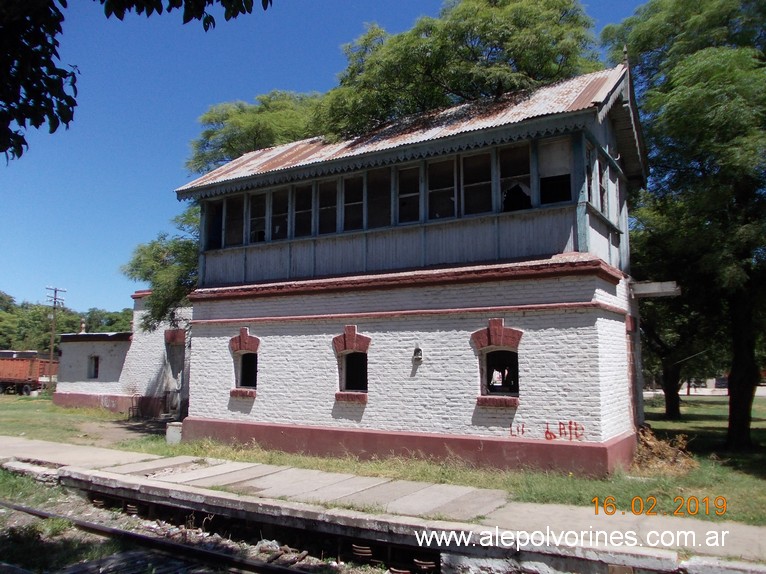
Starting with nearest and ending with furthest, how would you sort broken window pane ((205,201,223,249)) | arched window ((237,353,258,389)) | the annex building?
the annex building → arched window ((237,353,258,389)) → broken window pane ((205,201,223,249))

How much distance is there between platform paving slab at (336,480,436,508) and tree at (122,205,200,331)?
10.9 m

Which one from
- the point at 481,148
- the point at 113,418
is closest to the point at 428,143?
the point at 481,148

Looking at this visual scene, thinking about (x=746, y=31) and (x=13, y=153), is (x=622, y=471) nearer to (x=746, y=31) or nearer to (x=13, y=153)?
(x=13, y=153)

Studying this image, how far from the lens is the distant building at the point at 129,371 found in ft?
78.8

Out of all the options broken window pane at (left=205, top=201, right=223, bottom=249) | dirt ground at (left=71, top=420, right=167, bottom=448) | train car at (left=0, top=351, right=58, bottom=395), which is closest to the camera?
broken window pane at (left=205, top=201, right=223, bottom=249)

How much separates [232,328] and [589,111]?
900 centimetres

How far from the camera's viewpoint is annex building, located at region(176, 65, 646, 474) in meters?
10.6

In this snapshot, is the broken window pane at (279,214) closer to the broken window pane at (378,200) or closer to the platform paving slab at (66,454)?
the broken window pane at (378,200)

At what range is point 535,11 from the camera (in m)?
17.4

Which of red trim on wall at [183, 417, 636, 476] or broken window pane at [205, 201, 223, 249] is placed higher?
broken window pane at [205, 201, 223, 249]

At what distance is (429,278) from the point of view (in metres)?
11.8

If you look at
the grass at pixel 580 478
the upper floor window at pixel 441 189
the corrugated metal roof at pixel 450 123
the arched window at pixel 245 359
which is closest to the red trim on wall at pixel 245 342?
the arched window at pixel 245 359

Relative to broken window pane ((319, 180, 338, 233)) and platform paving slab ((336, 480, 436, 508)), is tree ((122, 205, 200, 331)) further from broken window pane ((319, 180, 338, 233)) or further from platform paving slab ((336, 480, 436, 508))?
platform paving slab ((336, 480, 436, 508))

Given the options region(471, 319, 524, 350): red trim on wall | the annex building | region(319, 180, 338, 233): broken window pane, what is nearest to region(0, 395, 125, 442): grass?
the annex building
